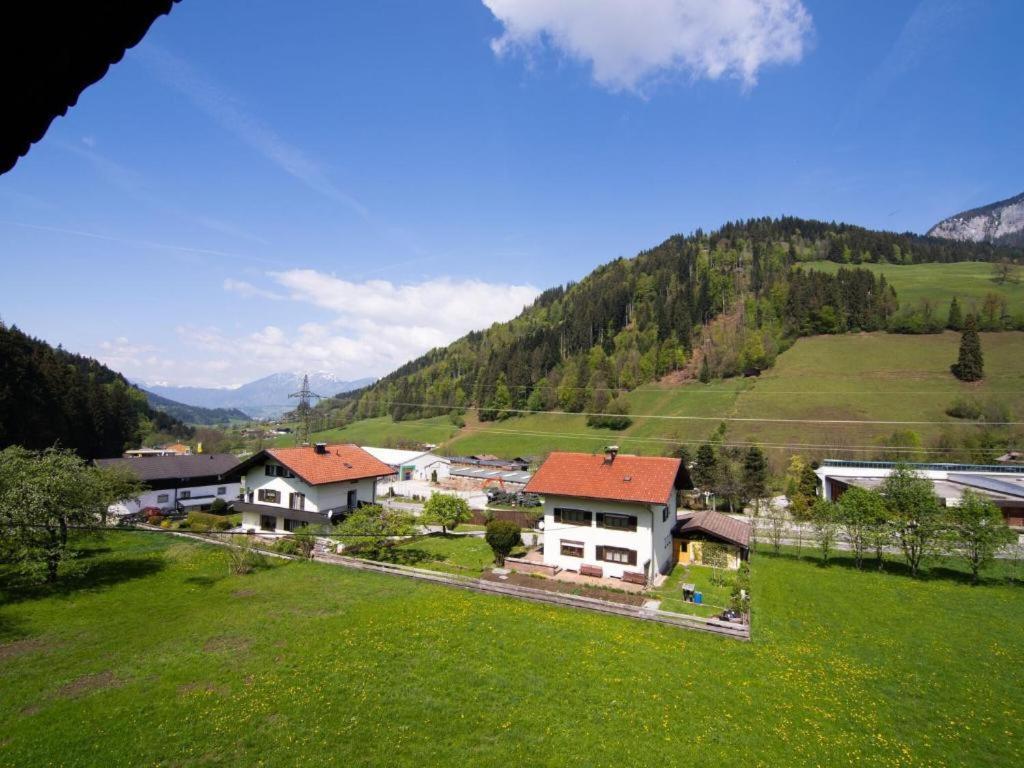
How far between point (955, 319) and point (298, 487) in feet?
429

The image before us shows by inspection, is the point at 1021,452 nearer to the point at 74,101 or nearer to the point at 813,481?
the point at 813,481

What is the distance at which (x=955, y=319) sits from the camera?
345ft

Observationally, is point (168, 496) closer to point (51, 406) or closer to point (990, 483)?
point (51, 406)

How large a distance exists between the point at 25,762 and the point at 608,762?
1467cm

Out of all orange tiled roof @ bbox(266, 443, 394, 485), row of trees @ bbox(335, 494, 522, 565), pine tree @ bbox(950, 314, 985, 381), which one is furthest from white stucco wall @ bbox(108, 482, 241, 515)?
pine tree @ bbox(950, 314, 985, 381)

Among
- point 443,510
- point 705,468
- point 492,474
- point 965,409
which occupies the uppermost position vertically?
point 965,409

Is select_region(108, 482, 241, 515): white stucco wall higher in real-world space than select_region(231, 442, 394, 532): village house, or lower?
lower

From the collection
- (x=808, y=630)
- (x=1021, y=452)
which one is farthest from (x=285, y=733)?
(x=1021, y=452)

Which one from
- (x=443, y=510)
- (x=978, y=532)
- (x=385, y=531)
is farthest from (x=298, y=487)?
(x=978, y=532)

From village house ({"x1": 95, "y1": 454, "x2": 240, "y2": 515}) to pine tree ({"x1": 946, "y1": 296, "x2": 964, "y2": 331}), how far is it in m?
136

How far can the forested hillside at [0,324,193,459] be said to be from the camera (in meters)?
68.3

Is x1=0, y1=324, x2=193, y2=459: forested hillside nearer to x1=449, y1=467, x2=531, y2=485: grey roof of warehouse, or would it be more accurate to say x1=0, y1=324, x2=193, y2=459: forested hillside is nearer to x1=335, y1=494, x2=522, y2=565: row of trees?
x1=449, y1=467, x2=531, y2=485: grey roof of warehouse

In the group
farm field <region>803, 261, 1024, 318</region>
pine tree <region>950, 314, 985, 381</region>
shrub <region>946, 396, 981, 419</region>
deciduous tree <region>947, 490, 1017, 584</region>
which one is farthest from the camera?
farm field <region>803, 261, 1024, 318</region>

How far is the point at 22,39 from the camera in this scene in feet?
7.45
